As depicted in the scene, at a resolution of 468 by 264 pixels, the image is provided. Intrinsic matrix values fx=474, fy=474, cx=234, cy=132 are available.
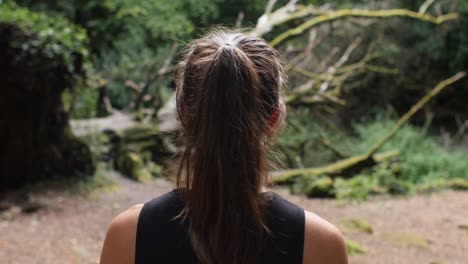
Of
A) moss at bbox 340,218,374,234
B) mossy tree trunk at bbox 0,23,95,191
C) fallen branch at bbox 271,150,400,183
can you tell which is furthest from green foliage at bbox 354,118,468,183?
mossy tree trunk at bbox 0,23,95,191

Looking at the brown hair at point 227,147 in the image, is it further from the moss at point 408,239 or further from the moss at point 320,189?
the moss at point 320,189

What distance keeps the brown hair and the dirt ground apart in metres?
3.32

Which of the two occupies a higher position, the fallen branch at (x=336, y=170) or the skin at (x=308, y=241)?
the skin at (x=308, y=241)

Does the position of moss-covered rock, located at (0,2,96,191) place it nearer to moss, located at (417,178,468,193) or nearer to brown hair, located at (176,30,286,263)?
brown hair, located at (176,30,286,263)

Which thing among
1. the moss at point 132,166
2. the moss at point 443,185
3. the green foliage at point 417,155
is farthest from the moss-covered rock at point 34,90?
the green foliage at point 417,155

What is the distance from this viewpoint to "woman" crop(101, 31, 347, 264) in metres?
1.08

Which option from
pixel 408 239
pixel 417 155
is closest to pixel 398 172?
pixel 417 155

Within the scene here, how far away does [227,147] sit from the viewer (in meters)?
1.10

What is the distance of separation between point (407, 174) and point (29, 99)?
667 centimetres

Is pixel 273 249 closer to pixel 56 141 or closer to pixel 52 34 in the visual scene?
pixel 52 34

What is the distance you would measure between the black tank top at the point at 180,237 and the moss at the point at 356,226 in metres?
4.68

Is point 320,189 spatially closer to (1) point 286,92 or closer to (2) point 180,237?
(1) point 286,92

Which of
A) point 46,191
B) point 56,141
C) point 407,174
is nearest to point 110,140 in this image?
point 56,141

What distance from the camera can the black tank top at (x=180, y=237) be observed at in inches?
42.4
